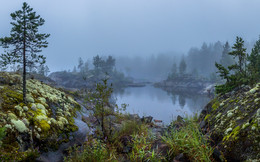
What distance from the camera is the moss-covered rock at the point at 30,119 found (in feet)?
16.7

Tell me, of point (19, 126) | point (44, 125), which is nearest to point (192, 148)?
point (44, 125)

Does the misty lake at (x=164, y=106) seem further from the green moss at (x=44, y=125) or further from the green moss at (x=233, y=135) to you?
the green moss at (x=44, y=125)

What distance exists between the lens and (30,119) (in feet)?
19.5

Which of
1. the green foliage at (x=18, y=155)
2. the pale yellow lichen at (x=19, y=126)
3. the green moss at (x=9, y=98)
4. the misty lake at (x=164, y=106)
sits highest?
the green moss at (x=9, y=98)

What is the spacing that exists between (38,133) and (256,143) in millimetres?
6316

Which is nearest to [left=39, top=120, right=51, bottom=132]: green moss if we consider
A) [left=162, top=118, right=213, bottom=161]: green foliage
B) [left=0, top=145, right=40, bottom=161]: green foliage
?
[left=0, top=145, right=40, bottom=161]: green foliage

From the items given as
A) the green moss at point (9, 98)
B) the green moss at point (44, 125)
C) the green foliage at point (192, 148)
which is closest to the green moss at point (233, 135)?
the green foliage at point (192, 148)

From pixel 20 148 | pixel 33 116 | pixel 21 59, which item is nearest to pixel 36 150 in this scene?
pixel 20 148

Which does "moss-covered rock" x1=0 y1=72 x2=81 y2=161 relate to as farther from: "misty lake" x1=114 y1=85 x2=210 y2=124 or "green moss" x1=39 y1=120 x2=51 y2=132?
"misty lake" x1=114 y1=85 x2=210 y2=124

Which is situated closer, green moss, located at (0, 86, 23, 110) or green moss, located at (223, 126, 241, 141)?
green moss, located at (223, 126, 241, 141)

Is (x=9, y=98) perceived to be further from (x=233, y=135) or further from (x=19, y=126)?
(x=233, y=135)

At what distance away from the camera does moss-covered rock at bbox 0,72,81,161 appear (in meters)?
5.09

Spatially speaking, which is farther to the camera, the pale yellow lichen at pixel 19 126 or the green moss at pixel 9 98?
the green moss at pixel 9 98

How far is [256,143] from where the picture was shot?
365 centimetres
